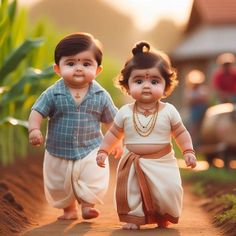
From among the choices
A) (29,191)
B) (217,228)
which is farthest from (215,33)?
(217,228)

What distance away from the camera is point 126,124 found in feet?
22.0

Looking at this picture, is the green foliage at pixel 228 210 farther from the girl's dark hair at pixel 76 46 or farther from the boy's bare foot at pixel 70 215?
the girl's dark hair at pixel 76 46

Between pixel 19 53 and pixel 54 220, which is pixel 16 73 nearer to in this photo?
pixel 19 53

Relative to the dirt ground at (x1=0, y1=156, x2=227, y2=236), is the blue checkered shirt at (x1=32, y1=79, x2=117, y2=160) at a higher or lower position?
higher

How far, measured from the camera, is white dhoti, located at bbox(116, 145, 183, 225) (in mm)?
6660

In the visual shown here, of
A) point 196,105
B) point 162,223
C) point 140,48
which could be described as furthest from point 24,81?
point 196,105

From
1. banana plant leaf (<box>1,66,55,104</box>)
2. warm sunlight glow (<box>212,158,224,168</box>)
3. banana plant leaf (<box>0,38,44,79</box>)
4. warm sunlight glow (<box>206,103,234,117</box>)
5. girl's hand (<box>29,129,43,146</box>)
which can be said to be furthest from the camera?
warm sunlight glow (<box>212,158,224,168</box>)

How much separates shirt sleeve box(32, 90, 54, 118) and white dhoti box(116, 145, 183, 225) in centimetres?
77

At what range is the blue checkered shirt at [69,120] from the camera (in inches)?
282

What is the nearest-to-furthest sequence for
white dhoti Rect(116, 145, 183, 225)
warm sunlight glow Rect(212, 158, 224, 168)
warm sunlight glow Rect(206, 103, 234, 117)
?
white dhoti Rect(116, 145, 183, 225)
warm sunlight glow Rect(206, 103, 234, 117)
warm sunlight glow Rect(212, 158, 224, 168)

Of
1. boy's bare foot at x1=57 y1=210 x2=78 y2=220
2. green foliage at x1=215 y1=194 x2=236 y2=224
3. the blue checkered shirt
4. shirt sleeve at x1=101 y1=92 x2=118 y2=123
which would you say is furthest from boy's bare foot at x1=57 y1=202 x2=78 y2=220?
green foliage at x1=215 y1=194 x2=236 y2=224

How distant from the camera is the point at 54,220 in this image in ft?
24.4

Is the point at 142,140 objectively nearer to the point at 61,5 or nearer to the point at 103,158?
the point at 103,158

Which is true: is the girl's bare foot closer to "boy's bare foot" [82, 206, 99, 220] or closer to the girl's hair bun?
"boy's bare foot" [82, 206, 99, 220]
